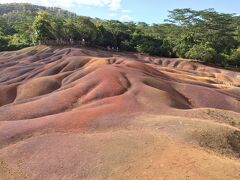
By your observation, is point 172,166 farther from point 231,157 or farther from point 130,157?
point 231,157

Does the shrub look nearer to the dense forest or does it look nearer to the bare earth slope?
the dense forest

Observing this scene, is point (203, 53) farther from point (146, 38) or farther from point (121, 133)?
point (121, 133)

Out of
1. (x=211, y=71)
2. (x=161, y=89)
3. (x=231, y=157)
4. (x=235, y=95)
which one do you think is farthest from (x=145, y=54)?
(x=231, y=157)

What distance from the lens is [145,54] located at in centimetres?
10738

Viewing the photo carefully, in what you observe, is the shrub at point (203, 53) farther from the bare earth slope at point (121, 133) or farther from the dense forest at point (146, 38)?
the bare earth slope at point (121, 133)

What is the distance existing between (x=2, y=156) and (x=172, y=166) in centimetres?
1018

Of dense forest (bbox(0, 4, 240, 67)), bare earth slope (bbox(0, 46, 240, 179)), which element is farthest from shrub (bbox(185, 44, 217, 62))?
bare earth slope (bbox(0, 46, 240, 179))

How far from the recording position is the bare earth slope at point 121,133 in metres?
20.2

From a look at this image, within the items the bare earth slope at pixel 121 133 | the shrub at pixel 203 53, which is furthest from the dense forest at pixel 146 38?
the bare earth slope at pixel 121 133

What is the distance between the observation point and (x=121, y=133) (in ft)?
82.9

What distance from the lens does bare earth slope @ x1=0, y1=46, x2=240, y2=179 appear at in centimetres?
2025

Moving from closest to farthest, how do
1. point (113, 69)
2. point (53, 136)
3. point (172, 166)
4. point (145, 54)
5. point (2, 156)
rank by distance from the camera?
point (172, 166)
point (2, 156)
point (53, 136)
point (113, 69)
point (145, 54)

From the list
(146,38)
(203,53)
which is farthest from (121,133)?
(146,38)

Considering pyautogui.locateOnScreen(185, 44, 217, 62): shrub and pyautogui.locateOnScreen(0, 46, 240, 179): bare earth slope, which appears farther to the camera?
pyautogui.locateOnScreen(185, 44, 217, 62): shrub
